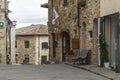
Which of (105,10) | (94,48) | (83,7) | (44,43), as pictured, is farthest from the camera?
(44,43)

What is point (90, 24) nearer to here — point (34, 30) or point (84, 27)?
point (84, 27)

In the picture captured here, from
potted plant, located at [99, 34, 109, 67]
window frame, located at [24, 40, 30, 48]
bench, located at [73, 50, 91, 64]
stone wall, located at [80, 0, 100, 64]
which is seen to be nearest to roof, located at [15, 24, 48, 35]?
window frame, located at [24, 40, 30, 48]

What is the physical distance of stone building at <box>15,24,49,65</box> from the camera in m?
75.8

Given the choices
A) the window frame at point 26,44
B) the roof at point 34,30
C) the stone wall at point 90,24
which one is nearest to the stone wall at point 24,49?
the window frame at point 26,44

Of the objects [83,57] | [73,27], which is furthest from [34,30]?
[83,57]

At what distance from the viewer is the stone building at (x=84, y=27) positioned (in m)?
24.9

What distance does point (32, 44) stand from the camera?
7762cm

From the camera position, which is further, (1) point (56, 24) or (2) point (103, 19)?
(1) point (56, 24)

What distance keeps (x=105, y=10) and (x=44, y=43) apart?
52.3m

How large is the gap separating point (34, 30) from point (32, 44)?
2.78m

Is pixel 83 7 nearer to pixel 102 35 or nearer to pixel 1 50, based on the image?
pixel 102 35

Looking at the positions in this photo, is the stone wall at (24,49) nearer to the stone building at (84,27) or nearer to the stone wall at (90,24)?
the stone building at (84,27)

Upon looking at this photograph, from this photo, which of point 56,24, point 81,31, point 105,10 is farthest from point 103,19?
point 56,24

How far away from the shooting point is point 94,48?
92.7ft
